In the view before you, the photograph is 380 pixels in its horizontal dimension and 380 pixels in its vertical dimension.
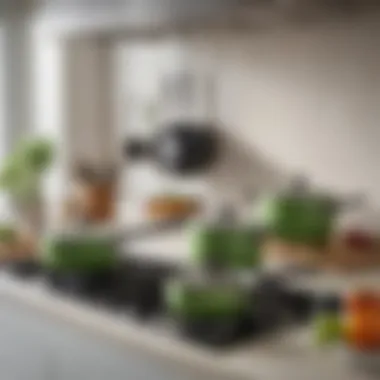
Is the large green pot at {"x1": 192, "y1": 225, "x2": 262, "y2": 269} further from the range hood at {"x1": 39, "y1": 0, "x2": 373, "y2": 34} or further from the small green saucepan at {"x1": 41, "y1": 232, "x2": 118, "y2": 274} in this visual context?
the range hood at {"x1": 39, "y1": 0, "x2": 373, "y2": 34}

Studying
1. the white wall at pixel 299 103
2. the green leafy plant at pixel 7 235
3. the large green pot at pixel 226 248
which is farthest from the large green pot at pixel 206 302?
the white wall at pixel 299 103

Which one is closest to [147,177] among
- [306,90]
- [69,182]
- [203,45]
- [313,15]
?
[69,182]

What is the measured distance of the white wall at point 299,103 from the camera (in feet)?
5.25

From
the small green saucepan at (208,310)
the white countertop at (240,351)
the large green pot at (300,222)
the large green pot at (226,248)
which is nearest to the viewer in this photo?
the white countertop at (240,351)

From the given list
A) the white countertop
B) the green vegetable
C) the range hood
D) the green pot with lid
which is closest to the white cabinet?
the white countertop

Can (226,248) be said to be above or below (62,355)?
above

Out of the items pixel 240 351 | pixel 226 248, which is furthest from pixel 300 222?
pixel 240 351

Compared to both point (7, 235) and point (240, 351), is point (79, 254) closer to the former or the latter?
point (7, 235)

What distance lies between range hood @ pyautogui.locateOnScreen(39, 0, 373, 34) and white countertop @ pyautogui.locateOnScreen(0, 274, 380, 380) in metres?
0.53

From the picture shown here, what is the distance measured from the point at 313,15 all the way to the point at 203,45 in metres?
0.36

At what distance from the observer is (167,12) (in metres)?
1.59

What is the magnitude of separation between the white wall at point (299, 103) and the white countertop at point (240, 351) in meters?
0.61

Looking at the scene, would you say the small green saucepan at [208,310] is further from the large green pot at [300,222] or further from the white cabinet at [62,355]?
the large green pot at [300,222]

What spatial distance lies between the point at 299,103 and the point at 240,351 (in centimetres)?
81
